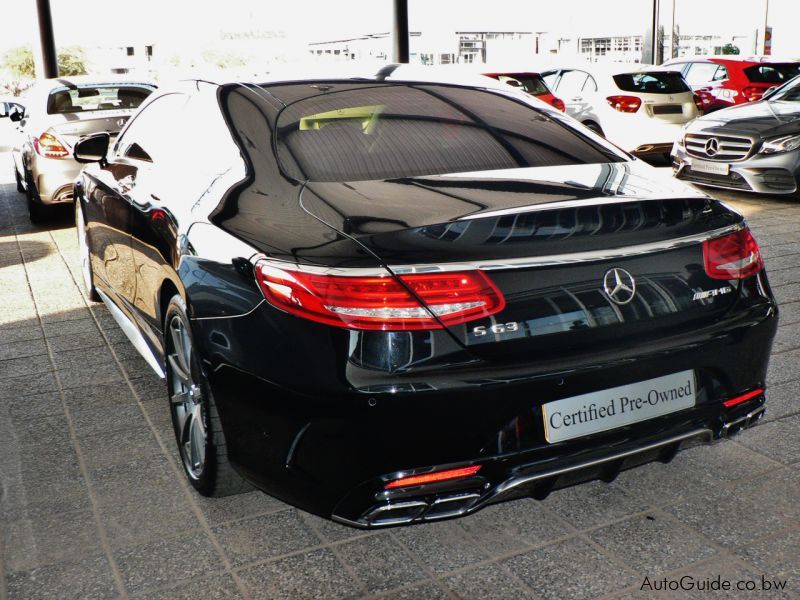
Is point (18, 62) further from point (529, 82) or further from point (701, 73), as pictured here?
point (701, 73)

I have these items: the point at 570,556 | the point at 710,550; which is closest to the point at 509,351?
the point at 570,556

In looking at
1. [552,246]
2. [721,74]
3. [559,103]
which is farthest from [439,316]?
[721,74]

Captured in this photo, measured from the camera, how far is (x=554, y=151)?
3246 millimetres

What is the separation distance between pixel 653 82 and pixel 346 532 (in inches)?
459

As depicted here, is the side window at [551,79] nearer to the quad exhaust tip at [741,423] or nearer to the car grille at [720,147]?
the car grille at [720,147]

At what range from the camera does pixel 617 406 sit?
2539mm

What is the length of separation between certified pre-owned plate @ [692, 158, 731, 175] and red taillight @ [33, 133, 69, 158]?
6.45 m

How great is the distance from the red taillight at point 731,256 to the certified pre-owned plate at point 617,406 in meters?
0.32

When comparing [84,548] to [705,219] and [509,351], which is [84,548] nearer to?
[509,351]

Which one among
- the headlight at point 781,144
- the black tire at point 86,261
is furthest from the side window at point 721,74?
the black tire at point 86,261

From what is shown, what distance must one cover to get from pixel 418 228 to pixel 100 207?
104 inches

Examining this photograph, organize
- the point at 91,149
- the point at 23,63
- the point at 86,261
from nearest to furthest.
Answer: the point at 91,149
the point at 86,261
the point at 23,63

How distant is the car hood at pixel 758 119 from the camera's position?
9484 millimetres

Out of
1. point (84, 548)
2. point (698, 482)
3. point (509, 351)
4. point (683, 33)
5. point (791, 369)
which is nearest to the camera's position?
point (509, 351)
